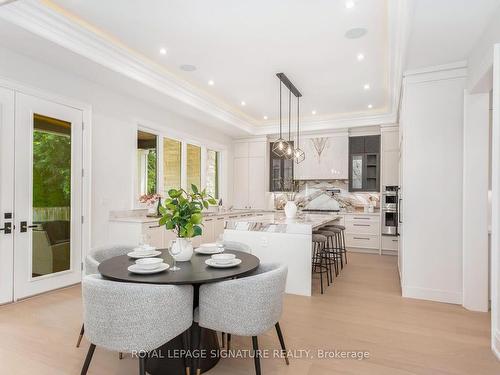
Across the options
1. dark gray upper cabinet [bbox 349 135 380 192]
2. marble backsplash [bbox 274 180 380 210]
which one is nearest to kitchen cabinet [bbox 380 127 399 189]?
dark gray upper cabinet [bbox 349 135 380 192]

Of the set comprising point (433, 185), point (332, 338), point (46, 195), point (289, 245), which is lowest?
point (332, 338)

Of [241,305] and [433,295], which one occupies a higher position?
[241,305]

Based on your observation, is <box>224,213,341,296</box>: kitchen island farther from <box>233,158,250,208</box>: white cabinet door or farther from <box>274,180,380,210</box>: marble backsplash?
<box>233,158,250,208</box>: white cabinet door

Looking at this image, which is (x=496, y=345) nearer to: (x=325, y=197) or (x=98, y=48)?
(x=98, y=48)

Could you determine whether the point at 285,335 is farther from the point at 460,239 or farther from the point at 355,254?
the point at 355,254

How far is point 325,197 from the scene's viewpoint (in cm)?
771

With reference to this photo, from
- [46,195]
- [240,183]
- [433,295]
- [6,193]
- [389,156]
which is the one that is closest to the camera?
[6,193]

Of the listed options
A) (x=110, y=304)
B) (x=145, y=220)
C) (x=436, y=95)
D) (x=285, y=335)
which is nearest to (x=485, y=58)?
(x=436, y=95)

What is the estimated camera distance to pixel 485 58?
9.26 ft

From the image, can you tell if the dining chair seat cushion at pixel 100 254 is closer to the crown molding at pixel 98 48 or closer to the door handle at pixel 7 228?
the door handle at pixel 7 228

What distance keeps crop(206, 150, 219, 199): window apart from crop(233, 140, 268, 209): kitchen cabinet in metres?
0.61

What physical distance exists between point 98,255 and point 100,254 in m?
0.02

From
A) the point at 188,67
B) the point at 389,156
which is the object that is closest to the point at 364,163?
the point at 389,156

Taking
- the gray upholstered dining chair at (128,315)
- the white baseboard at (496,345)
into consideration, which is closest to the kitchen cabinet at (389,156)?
the white baseboard at (496,345)
